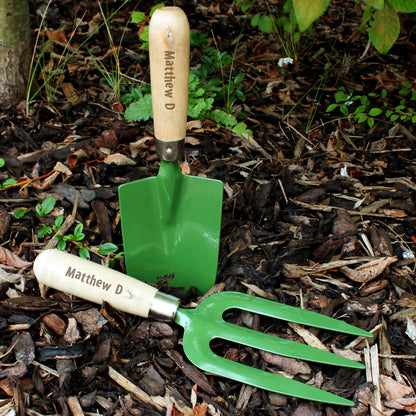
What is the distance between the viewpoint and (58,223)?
1.55 m

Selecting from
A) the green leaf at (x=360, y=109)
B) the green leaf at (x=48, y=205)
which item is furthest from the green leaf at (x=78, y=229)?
the green leaf at (x=360, y=109)

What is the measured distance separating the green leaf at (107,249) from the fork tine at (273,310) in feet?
1.12

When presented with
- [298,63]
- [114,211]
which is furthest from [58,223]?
[298,63]

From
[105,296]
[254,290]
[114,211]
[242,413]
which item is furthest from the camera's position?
[114,211]

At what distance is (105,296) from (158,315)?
0.15 m

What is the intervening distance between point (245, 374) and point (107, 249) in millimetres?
593

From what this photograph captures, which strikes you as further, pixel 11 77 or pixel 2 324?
pixel 11 77

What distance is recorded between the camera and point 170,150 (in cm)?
138

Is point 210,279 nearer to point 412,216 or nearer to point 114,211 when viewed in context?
point 114,211

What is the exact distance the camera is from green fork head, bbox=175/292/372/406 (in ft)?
3.80

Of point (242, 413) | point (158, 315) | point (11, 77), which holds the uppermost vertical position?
point (11, 77)

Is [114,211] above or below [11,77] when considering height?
below

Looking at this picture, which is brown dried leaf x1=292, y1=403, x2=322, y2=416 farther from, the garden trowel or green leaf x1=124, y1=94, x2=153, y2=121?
green leaf x1=124, y1=94, x2=153, y2=121

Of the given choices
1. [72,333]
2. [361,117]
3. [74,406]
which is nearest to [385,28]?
[361,117]
